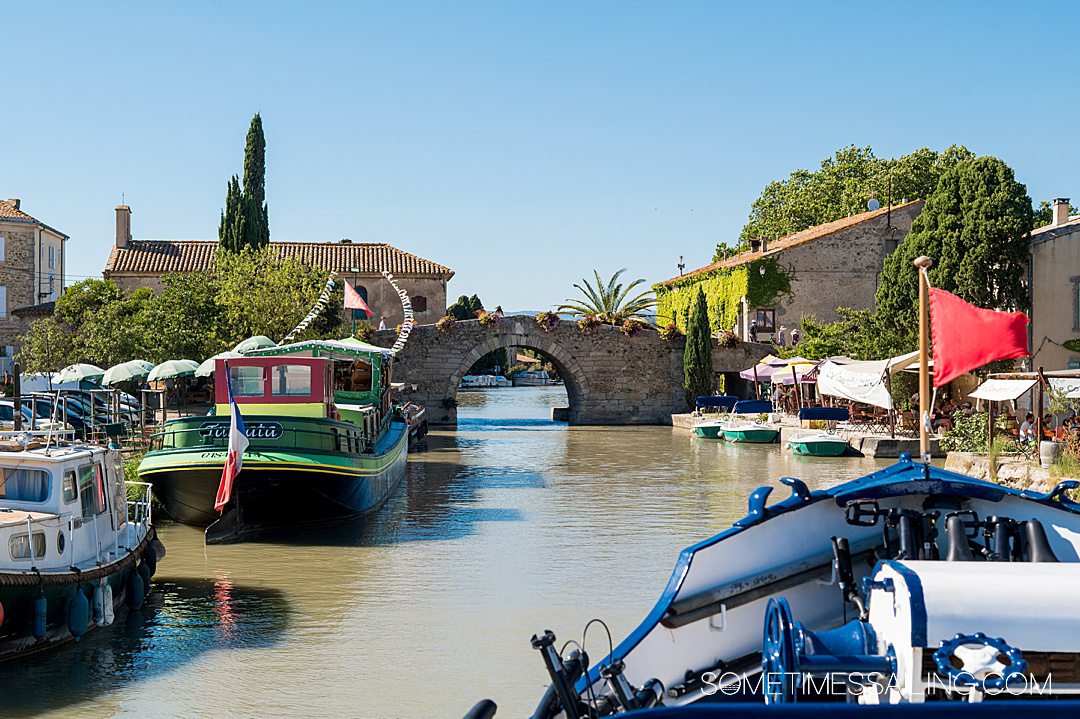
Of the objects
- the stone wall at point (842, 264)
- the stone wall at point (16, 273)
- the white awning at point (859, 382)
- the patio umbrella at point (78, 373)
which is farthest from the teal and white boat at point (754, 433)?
the stone wall at point (16, 273)

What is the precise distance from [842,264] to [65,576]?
38694mm

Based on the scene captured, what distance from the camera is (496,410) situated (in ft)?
188

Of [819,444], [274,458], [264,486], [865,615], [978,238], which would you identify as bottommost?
[819,444]

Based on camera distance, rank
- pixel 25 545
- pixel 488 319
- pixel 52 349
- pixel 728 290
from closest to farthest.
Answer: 1. pixel 25 545
2. pixel 52 349
3. pixel 488 319
4. pixel 728 290

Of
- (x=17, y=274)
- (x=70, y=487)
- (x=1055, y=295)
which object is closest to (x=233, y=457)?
(x=70, y=487)

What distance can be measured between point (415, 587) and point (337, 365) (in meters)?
10.4

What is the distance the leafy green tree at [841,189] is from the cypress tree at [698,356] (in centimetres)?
1194

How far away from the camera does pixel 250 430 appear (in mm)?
16578

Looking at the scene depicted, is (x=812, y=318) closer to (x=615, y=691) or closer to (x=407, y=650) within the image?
(x=407, y=650)

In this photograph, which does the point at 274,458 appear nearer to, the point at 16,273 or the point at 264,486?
the point at 264,486

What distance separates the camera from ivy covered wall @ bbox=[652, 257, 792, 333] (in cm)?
4531

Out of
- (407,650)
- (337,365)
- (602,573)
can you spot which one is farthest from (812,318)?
(407,650)

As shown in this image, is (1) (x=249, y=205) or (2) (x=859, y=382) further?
(1) (x=249, y=205)

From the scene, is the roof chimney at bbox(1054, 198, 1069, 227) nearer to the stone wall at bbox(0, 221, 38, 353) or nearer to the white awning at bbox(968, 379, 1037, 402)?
the white awning at bbox(968, 379, 1037, 402)
